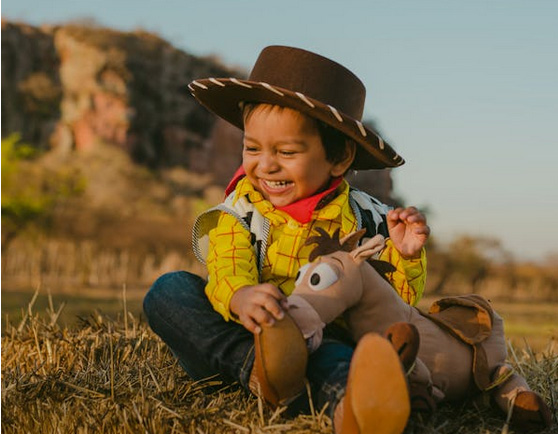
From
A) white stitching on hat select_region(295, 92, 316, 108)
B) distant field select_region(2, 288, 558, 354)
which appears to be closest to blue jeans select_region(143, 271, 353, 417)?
white stitching on hat select_region(295, 92, 316, 108)

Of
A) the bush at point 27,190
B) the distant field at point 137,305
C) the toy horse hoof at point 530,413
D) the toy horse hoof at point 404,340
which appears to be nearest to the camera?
the toy horse hoof at point 404,340

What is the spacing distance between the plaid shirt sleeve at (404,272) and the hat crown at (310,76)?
19.5 inches

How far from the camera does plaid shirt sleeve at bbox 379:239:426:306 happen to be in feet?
8.33

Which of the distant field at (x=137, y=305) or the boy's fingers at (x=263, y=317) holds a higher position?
the boy's fingers at (x=263, y=317)

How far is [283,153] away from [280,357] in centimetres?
76

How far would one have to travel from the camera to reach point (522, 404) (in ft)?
7.48

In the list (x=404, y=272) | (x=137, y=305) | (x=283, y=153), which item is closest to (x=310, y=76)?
(x=283, y=153)

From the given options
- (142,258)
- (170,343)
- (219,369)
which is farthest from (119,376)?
(142,258)

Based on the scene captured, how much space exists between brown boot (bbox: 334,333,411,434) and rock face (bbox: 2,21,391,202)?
29.3 m

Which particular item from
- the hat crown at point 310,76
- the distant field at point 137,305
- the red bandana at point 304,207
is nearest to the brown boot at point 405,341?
the red bandana at point 304,207

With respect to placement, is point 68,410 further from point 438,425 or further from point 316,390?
point 438,425

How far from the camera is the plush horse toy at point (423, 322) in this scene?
215 centimetres

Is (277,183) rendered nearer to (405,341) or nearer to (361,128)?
(361,128)

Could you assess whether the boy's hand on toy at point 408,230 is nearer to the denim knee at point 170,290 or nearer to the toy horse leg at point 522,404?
the toy horse leg at point 522,404
